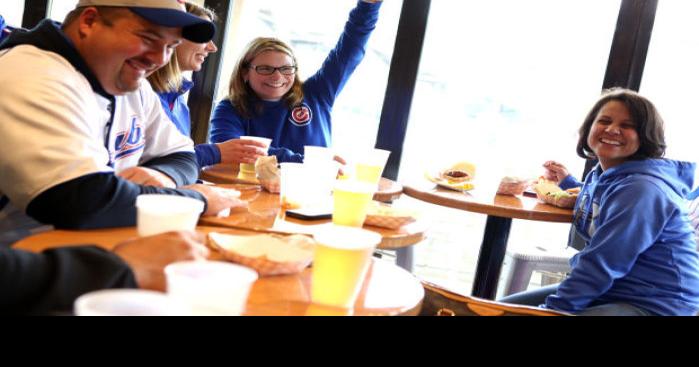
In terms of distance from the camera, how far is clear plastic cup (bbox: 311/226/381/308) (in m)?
0.82

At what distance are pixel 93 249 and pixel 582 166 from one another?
3199 mm

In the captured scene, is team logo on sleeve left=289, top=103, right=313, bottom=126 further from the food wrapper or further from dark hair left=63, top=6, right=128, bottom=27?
dark hair left=63, top=6, right=128, bottom=27

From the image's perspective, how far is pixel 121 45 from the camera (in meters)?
1.25

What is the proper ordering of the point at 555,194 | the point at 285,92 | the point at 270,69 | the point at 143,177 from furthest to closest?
the point at 285,92
the point at 270,69
the point at 555,194
the point at 143,177

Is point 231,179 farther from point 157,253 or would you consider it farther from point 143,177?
point 157,253

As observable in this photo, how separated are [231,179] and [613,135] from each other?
53.4 inches

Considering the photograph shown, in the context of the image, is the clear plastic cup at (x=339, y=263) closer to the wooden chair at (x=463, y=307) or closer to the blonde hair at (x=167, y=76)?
the wooden chair at (x=463, y=307)

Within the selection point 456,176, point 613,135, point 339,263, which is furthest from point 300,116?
point 339,263

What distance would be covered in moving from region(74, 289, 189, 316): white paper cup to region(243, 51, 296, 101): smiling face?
8.12 feet

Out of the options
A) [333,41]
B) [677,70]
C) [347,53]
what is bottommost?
[347,53]

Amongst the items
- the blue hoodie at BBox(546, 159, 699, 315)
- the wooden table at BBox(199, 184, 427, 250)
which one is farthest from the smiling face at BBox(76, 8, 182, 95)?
the blue hoodie at BBox(546, 159, 699, 315)

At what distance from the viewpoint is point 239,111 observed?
2.87 metres

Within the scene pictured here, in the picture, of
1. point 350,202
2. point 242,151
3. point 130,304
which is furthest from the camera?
point 242,151
